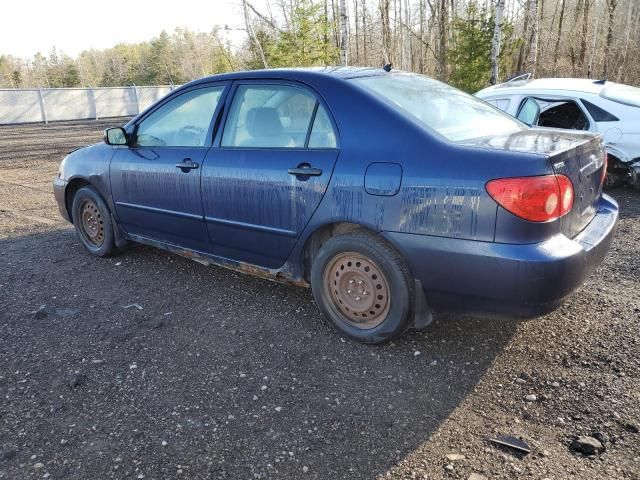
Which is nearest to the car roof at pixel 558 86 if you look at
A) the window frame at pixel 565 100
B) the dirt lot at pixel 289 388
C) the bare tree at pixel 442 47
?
the window frame at pixel 565 100

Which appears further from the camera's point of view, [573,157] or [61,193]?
[61,193]

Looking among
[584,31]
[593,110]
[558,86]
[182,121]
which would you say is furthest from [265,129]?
[584,31]

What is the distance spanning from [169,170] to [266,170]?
1055 mm

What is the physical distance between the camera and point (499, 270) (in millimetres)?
2521

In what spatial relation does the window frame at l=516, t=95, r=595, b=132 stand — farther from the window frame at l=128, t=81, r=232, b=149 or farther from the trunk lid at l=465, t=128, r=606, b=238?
the window frame at l=128, t=81, r=232, b=149

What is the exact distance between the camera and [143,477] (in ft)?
7.05

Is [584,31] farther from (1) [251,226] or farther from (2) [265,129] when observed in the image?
(1) [251,226]

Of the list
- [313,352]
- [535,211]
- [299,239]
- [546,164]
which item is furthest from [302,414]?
[546,164]

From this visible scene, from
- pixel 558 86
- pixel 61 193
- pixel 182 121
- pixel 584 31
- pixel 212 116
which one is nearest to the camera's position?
pixel 212 116

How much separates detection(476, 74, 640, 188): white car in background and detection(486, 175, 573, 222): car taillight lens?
165 inches

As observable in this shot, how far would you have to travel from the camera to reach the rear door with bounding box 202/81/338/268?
3180 millimetres

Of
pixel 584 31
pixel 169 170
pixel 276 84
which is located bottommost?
pixel 169 170

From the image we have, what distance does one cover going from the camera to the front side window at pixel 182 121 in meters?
3.87

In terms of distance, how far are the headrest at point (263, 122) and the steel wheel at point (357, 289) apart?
1025 millimetres
